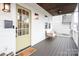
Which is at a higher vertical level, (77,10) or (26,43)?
(77,10)

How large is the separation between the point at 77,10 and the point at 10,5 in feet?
4.56

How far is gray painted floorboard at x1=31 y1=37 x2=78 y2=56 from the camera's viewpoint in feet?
7.78

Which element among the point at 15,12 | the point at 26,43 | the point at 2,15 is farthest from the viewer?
the point at 26,43

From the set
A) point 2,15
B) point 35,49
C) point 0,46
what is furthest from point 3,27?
point 35,49

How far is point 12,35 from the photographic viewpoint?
2383mm

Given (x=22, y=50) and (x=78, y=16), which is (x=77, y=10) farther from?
(x=22, y=50)

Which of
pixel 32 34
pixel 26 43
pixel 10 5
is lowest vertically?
pixel 26 43

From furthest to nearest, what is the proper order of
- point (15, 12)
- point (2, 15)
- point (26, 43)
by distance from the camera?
point (26, 43) < point (15, 12) < point (2, 15)

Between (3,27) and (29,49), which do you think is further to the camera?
(29,49)

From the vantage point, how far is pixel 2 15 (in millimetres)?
2176

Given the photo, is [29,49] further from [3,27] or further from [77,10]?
[77,10]

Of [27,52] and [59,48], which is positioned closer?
[27,52]

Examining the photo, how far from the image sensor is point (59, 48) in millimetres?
2531

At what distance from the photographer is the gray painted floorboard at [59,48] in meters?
2.37
